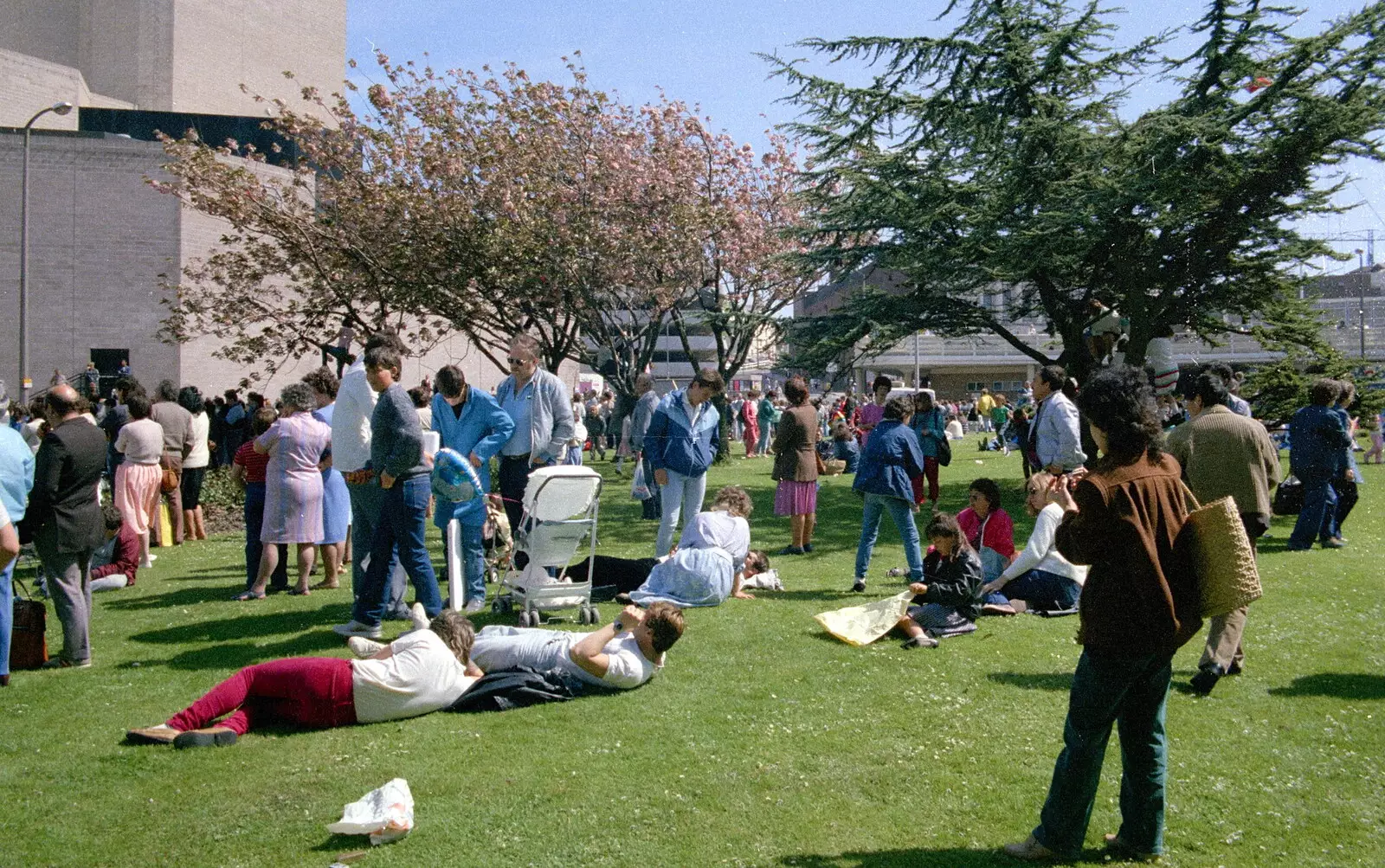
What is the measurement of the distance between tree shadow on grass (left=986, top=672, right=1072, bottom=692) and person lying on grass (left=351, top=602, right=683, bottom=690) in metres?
1.97

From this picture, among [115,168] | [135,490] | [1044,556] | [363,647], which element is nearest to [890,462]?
[1044,556]

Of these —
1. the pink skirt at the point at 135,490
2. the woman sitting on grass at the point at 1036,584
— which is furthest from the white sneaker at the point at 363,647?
the pink skirt at the point at 135,490

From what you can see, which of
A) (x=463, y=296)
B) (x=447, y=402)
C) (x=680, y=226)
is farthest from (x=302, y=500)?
(x=680, y=226)

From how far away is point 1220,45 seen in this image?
15.6 meters

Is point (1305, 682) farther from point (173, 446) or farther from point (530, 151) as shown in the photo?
point (530, 151)

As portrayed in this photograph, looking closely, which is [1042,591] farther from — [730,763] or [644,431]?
[644,431]

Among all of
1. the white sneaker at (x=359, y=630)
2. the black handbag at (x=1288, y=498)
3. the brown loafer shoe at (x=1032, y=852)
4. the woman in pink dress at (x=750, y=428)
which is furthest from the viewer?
the woman in pink dress at (x=750, y=428)

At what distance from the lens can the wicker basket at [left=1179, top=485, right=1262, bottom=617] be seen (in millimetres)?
3703

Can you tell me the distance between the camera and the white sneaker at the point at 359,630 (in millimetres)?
7445

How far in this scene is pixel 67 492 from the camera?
668 centimetres

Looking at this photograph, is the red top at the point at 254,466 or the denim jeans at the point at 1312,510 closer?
the red top at the point at 254,466

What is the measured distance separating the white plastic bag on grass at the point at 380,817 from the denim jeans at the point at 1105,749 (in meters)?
2.36

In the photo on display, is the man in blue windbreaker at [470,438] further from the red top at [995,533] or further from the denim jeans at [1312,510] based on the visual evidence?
the denim jeans at [1312,510]

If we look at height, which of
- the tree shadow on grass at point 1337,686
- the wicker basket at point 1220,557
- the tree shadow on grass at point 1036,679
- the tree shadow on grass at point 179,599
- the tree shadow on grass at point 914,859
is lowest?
the tree shadow on grass at point 914,859
